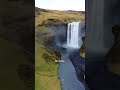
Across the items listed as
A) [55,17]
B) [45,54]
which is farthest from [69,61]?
[55,17]

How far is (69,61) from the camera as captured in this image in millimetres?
2018

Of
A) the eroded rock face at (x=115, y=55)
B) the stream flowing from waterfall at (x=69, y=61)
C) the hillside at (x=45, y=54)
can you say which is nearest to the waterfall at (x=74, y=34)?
the stream flowing from waterfall at (x=69, y=61)

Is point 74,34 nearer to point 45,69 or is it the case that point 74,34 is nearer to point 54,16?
point 54,16

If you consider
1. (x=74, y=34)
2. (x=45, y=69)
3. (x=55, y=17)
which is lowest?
(x=45, y=69)

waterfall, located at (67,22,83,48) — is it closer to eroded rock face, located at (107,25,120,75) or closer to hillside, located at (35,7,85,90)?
hillside, located at (35,7,85,90)

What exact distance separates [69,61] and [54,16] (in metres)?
0.31

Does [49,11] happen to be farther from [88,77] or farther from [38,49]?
Answer: [88,77]

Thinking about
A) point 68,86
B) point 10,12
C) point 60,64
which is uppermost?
point 10,12

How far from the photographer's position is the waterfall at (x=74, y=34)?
2012 millimetres

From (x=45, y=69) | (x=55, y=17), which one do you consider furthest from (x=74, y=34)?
(x=45, y=69)

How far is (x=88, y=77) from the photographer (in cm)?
205

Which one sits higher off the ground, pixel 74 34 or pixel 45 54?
pixel 74 34

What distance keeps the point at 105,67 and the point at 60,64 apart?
1.01ft

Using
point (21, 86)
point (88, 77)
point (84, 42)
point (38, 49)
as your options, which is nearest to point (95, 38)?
point (84, 42)
